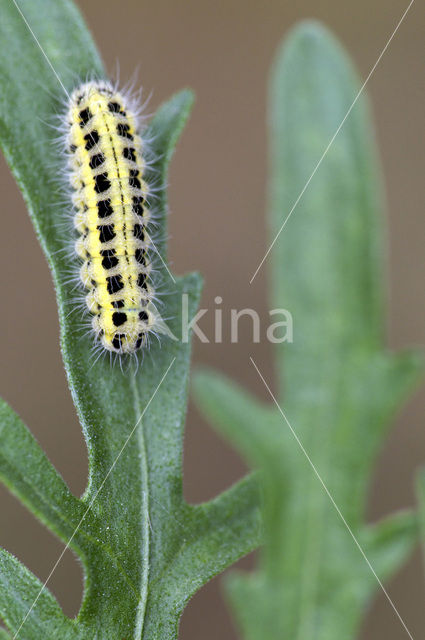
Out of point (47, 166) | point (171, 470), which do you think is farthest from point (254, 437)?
point (47, 166)

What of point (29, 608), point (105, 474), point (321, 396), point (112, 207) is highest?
point (112, 207)

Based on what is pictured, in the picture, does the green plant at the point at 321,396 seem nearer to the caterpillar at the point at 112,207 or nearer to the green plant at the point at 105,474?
the green plant at the point at 105,474

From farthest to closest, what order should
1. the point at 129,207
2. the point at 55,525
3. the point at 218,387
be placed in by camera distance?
the point at 129,207 < the point at 55,525 < the point at 218,387

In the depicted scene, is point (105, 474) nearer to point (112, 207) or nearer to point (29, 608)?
point (29, 608)

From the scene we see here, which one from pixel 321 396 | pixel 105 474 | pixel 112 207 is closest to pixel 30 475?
pixel 105 474

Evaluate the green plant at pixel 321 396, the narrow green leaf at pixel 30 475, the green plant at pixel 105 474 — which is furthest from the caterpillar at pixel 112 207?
the green plant at pixel 321 396

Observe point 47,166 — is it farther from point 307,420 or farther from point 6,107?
point 307,420
